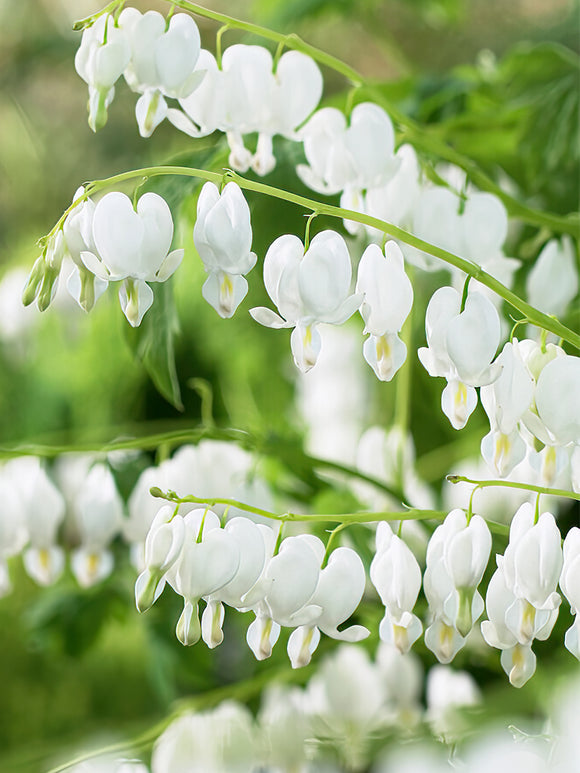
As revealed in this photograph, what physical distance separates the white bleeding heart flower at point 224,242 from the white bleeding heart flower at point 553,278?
23 cm

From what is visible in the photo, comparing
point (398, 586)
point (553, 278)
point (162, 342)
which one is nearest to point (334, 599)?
point (398, 586)

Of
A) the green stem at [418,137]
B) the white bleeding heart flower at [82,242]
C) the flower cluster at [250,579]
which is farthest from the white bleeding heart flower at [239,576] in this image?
the green stem at [418,137]

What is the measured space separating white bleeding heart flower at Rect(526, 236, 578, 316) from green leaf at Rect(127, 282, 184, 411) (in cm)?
21

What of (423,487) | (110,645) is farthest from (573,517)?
(110,645)

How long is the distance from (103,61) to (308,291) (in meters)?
0.13

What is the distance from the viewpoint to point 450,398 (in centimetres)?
35

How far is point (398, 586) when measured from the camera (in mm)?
359

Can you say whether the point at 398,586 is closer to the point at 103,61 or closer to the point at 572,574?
the point at 572,574

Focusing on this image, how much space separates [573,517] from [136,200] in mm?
570

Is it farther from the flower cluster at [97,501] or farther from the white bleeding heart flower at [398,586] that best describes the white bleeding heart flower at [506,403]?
the flower cluster at [97,501]

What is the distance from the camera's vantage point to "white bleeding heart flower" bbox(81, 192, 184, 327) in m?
0.34

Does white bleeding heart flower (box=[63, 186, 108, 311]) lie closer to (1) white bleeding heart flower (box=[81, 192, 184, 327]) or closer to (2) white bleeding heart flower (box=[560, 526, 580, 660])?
(1) white bleeding heart flower (box=[81, 192, 184, 327])

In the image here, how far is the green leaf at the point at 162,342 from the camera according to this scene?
421 mm

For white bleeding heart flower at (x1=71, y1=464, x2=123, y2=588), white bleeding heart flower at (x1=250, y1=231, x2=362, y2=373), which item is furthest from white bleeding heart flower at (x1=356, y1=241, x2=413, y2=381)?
white bleeding heart flower at (x1=71, y1=464, x2=123, y2=588)
